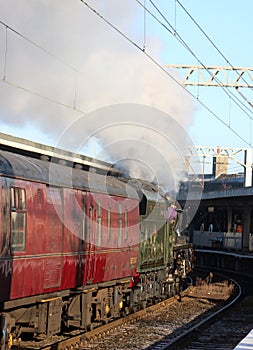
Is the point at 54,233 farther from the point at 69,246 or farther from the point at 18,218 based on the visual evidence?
the point at 18,218

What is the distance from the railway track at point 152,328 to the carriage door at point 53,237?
1426 millimetres

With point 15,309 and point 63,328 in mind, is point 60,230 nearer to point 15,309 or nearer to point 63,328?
point 15,309

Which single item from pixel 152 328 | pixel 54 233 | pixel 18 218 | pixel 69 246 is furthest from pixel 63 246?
pixel 152 328

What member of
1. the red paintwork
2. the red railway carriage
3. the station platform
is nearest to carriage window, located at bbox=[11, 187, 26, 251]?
the red railway carriage

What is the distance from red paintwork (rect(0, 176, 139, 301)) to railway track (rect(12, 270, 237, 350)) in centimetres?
118

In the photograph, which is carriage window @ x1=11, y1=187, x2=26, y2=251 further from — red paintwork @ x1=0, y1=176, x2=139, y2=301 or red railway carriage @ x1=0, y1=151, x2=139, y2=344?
red paintwork @ x1=0, y1=176, x2=139, y2=301

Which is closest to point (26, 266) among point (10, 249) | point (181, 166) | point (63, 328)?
point (10, 249)

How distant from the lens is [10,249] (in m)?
10.2

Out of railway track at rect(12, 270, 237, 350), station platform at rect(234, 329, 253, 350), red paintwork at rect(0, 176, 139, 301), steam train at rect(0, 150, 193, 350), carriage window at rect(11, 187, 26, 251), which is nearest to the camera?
station platform at rect(234, 329, 253, 350)

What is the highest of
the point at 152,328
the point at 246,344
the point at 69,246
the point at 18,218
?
the point at 18,218

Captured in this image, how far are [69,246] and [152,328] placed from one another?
4.71 metres

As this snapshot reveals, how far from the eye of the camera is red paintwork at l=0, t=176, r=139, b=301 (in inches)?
420

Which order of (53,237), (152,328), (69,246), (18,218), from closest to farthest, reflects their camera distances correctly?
(18,218), (53,237), (69,246), (152,328)

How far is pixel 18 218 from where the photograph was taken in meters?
10.5
